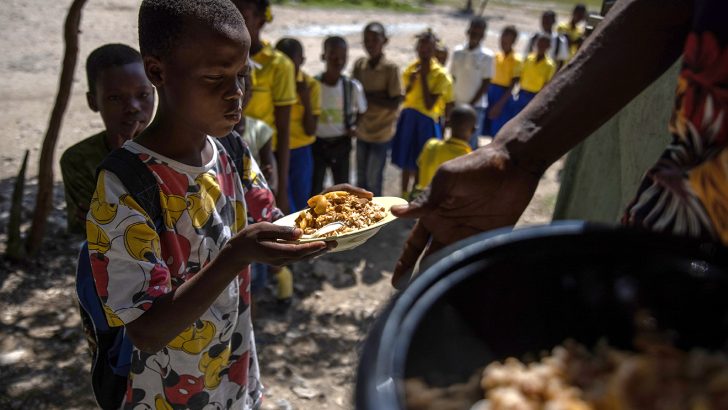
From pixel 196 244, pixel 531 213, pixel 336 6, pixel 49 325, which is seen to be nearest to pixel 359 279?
pixel 49 325

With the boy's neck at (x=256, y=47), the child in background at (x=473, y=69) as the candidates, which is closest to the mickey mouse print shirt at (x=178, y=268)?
the boy's neck at (x=256, y=47)

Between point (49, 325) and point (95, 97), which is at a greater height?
point (95, 97)

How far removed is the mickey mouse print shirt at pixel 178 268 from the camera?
1458 millimetres

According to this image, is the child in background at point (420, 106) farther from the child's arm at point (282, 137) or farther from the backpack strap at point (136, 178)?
the backpack strap at point (136, 178)

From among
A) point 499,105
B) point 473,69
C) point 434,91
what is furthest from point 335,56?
point 499,105

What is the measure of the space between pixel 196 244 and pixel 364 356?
3.36 feet

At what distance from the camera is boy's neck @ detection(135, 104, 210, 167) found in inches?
64.0

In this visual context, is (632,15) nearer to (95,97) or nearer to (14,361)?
(95,97)

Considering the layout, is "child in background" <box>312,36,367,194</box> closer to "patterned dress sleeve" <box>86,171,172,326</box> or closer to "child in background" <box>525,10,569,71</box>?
"child in background" <box>525,10,569,71</box>

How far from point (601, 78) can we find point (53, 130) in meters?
3.61

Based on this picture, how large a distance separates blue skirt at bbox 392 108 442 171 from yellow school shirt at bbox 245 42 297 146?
2.31 meters

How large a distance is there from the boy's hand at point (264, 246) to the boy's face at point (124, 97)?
112cm

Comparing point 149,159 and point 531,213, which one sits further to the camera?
point 531,213

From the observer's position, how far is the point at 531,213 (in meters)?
6.41
